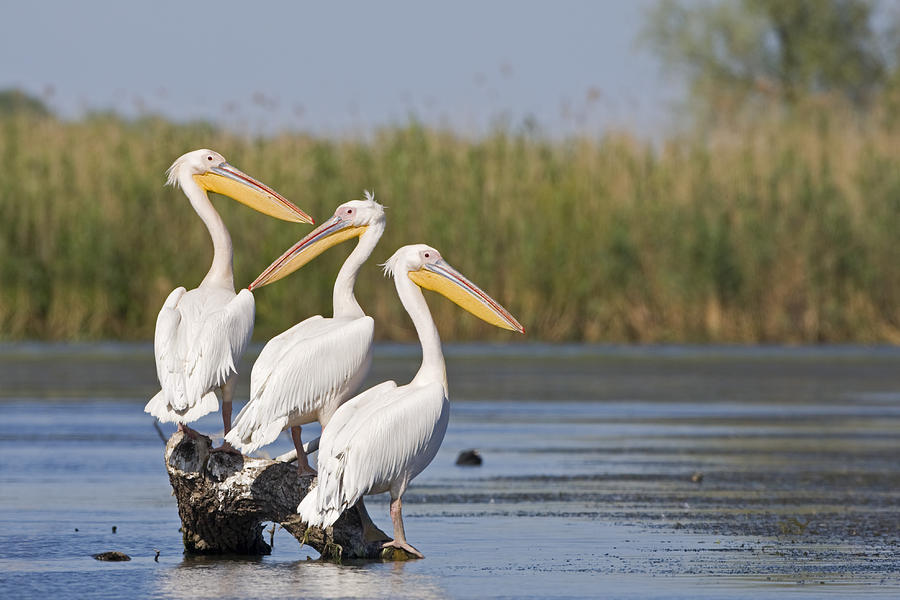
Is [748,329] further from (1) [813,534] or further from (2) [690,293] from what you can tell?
(1) [813,534]

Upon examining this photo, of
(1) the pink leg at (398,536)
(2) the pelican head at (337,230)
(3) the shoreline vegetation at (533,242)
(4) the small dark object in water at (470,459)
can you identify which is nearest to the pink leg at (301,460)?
(1) the pink leg at (398,536)

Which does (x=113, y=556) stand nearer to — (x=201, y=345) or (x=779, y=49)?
(x=201, y=345)

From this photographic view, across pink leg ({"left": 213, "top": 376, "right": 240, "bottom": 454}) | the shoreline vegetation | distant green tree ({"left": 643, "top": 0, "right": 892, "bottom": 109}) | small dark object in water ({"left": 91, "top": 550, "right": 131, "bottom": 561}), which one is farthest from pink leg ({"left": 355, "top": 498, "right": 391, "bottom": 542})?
distant green tree ({"left": 643, "top": 0, "right": 892, "bottom": 109})

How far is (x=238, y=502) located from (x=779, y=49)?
1470 inches

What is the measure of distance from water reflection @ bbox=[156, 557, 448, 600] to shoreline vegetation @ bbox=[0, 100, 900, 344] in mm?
11909

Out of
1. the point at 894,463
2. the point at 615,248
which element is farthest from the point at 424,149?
the point at 894,463

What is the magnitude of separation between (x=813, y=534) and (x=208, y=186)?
301cm

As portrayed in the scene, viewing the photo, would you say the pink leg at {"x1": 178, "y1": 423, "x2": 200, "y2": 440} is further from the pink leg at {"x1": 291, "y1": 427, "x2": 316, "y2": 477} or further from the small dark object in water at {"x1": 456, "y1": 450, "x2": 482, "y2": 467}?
the small dark object in water at {"x1": 456, "y1": 450, "x2": 482, "y2": 467}

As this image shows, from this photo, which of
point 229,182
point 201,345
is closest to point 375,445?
point 201,345

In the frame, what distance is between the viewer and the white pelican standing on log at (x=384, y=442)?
684cm

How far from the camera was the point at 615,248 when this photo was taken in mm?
19531

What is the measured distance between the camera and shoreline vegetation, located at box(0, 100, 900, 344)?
19.3 metres

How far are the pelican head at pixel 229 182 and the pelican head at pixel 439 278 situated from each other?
0.59 m

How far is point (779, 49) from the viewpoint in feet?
141
